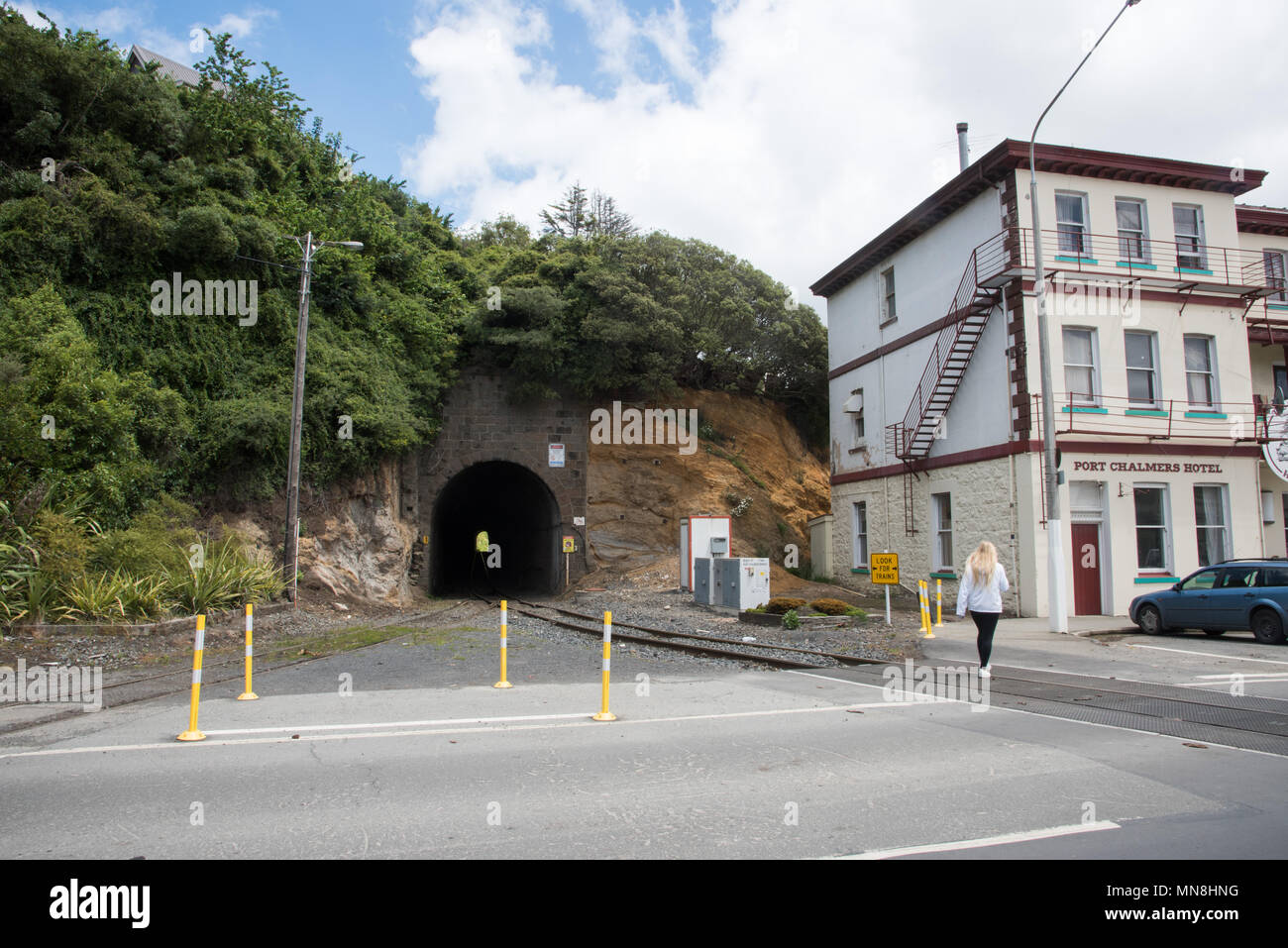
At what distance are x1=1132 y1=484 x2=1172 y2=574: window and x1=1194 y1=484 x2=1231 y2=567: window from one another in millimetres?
979

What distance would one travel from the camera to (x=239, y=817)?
5000mm

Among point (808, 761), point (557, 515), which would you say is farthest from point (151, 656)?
point (557, 515)

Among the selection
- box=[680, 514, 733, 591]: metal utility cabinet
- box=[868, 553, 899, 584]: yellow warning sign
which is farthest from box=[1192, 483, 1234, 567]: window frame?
box=[680, 514, 733, 591]: metal utility cabinet

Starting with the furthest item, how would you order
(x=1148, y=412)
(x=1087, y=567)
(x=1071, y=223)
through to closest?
(x=1071, y=223) < (x=1148, y=412) < (x=1087, y=567)

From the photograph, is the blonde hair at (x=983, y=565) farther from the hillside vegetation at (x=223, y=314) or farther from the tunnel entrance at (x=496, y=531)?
the tunnel entrance at (x=496, y=531)

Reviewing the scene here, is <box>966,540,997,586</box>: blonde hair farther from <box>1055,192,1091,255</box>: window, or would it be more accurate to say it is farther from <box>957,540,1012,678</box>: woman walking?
<box>1055,192,1091,255</box>: window

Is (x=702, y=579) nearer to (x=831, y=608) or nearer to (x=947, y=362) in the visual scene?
(x=831, y=608)

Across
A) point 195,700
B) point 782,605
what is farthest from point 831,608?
point 195,700

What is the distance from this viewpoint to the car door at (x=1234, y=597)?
49.8 ft

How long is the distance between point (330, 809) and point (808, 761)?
353cm

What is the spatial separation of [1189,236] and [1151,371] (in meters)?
4.28

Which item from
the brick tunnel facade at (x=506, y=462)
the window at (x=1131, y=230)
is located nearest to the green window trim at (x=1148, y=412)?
the window at (x=1131, y=230)

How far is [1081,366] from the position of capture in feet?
67.1

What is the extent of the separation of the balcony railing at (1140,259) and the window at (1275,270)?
73.0 inches
